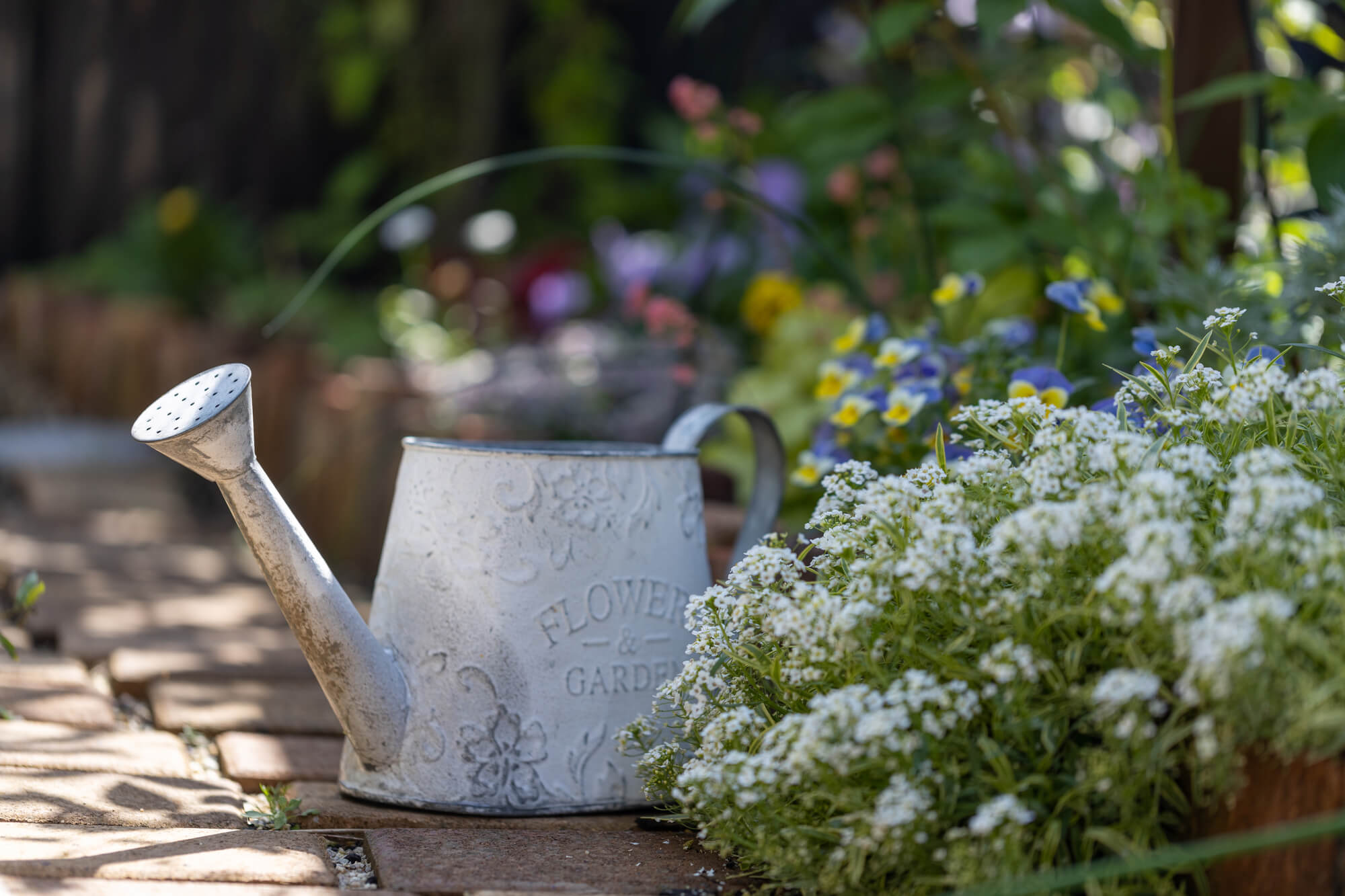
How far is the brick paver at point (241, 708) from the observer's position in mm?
1441

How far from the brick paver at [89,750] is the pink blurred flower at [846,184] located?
159 cm

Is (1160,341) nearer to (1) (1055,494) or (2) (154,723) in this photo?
(1) (1055,494)

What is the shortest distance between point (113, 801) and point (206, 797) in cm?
8

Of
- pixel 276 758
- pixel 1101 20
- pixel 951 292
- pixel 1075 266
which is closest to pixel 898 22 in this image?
pixel 1101 20

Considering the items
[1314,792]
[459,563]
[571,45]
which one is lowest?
[1314,792]

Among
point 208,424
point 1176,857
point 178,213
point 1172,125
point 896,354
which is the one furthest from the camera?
point 178,213

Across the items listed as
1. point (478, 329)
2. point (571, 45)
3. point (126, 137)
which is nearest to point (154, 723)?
point (478, 329)

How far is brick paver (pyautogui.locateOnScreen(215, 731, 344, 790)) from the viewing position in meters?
1.27

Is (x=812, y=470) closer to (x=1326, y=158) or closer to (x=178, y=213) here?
(x=1326, y=158)

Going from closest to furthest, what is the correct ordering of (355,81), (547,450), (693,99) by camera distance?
(547,450) < (693,99) < (355,81)

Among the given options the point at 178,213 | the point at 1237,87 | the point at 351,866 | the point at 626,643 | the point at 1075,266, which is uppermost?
the point at 178,213

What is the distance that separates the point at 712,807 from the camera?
0.94 meters

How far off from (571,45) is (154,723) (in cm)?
305

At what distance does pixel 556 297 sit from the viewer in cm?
298
